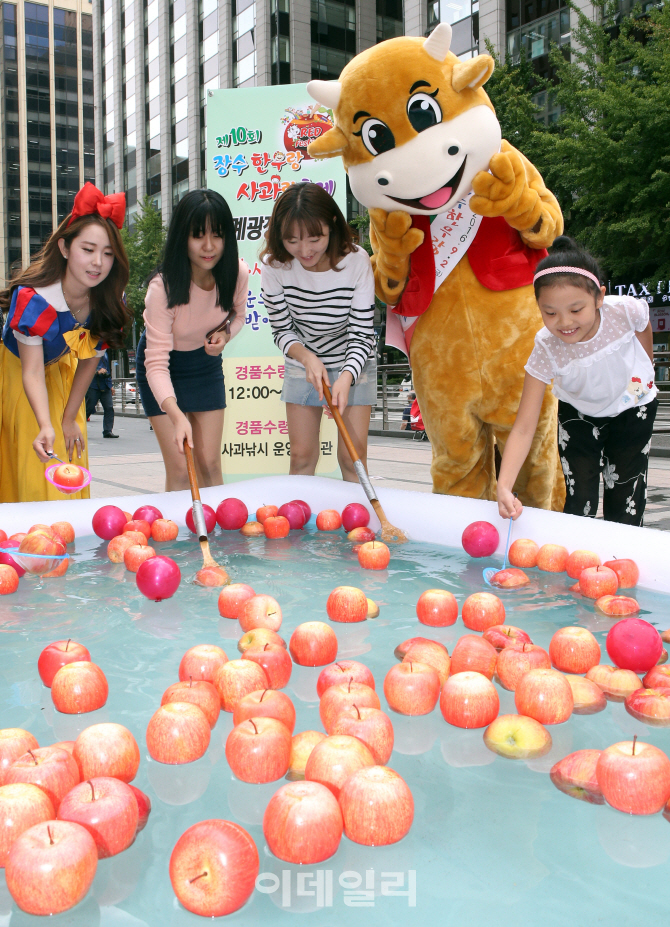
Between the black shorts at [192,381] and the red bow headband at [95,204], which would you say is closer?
the red bow headband at [95,204]

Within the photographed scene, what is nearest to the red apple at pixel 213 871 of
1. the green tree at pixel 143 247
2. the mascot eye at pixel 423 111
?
the mascot eye at pixel 423 111

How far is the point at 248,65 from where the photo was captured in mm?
26984

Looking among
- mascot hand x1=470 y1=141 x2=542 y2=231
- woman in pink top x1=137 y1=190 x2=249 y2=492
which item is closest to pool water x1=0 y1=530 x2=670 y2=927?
woman in pink top x1=137 y1=190 x2=249 y2=492

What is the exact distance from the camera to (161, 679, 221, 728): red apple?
5.27 ft

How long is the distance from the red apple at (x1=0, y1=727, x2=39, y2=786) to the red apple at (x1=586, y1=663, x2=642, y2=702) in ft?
4.07

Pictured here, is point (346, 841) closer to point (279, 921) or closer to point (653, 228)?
point (279, 921)

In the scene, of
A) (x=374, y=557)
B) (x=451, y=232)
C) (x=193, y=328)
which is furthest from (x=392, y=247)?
(x=374, y=557)

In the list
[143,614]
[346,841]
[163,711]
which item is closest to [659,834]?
[346,841]

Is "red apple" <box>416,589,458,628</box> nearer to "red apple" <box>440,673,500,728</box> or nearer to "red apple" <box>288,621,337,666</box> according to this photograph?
"red apple" <box>288,621,337,666</box>

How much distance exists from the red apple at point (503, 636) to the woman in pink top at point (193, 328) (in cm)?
173

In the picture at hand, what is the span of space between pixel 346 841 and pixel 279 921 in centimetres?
21

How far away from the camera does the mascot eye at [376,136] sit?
328cm

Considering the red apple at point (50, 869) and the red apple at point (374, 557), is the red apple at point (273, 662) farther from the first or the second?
the red apple at point (374, 557)

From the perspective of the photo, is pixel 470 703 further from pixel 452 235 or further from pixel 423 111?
pixel 423 111
